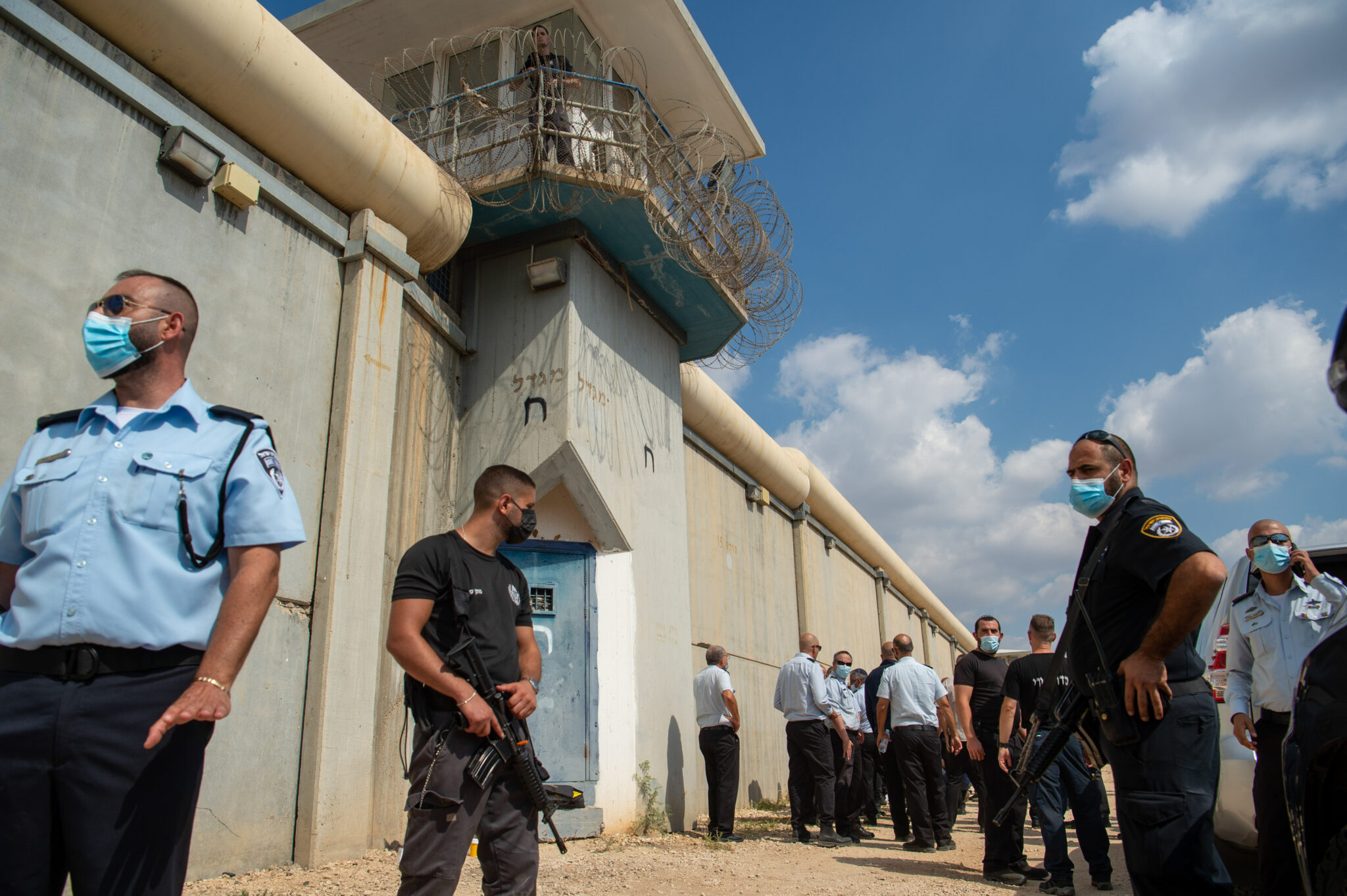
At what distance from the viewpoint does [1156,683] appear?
106 inches

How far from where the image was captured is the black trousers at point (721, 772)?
7.75 metres

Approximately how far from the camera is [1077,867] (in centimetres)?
639

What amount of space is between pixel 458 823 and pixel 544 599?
4812 millimetres

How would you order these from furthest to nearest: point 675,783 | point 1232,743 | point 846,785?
point 846,785 < point 675,783 < point 1232,743

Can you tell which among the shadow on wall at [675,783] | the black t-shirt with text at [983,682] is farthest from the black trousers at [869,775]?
the black t-shirt with text at [983,682]

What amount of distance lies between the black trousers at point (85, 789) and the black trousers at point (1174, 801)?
2.55 m

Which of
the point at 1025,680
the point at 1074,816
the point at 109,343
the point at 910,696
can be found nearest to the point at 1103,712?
the point at 1074,816

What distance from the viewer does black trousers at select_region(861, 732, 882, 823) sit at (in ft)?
31.9

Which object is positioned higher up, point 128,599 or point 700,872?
point 128,599

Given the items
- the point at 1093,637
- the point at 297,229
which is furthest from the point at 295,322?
the point at 1093,637

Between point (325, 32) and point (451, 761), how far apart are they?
9.21 m

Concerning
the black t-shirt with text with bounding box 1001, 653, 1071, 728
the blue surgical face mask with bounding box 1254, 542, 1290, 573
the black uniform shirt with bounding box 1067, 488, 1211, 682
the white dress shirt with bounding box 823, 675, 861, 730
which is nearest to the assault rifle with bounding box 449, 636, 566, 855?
the black uniform shirt with bounding box 1067, 488, 1211, 682

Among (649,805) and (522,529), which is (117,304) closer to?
(522,529)

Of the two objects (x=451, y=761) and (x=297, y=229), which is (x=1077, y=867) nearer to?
(x=451, y=761)
